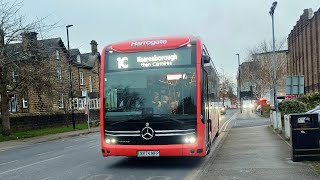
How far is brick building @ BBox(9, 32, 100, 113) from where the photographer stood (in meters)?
26.8

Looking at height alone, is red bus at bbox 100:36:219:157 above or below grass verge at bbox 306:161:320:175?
above

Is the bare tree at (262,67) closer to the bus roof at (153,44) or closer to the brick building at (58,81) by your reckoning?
the brick building at (58,81)

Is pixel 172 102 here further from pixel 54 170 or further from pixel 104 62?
pixel 54 170

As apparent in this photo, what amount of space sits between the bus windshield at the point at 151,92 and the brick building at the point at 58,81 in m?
16.3

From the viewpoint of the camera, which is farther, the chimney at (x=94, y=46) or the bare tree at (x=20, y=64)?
the chimney at (x=94, y=46)

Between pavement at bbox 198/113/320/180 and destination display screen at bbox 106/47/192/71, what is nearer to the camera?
pavement at bbox 198/113/320/180

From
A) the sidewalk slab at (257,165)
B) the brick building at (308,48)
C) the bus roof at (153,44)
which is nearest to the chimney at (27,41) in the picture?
the bus roof at (153,44)

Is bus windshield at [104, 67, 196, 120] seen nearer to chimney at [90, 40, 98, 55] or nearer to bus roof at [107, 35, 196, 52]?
bus roof at [107, 35, 196, 52]

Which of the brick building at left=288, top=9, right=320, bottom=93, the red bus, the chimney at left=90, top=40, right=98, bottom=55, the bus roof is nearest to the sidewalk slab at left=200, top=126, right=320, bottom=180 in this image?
the red bus

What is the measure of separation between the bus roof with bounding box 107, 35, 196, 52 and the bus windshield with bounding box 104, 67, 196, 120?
641 mm

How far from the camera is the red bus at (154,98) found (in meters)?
10.3

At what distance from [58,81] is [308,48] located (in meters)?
34.0

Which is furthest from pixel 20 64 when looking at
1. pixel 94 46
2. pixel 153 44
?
pixel 94 46

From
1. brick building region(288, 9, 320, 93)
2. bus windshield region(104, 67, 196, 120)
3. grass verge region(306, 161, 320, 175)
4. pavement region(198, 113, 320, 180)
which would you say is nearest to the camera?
A: pavement region(198, 113, 320, 180)
